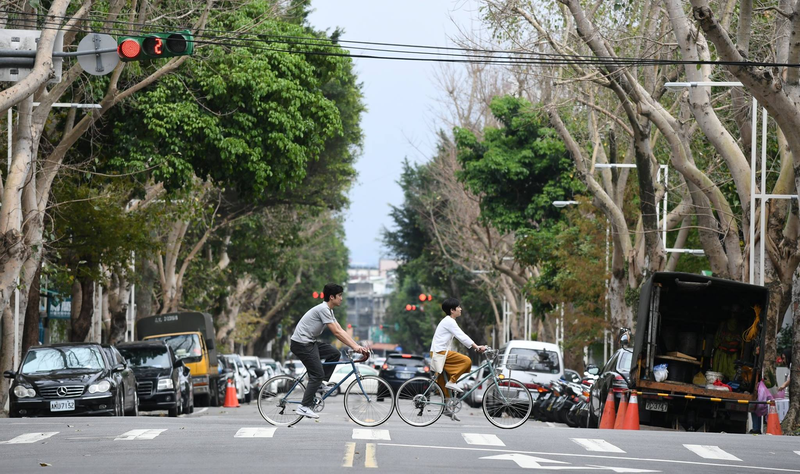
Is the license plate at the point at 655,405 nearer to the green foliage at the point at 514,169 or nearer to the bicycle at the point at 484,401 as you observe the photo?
the bicycle at the point at 484,401

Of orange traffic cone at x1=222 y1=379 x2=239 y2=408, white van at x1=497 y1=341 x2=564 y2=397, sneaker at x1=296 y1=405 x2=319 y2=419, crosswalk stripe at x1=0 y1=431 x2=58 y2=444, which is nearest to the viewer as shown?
crosswalk stripe at x1=0 y1=431 x2=58 y2=444

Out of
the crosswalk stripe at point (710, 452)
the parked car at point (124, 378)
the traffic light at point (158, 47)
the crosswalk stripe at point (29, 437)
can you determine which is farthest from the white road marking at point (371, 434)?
the parked car at point (124, 378)

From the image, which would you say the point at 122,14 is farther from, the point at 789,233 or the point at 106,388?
the point at 789,233

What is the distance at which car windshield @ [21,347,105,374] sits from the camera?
70.4 ft

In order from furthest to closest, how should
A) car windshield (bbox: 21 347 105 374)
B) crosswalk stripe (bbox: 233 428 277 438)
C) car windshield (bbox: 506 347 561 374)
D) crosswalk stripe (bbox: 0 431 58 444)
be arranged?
car windshield (bbox: 506 347 561 374) → car windshield (bbox: 21 347 105 374) → crosswalk stripe (bbox: 233 428 277 438) → crosswalk stripe (bbox: 0 431 58 444)

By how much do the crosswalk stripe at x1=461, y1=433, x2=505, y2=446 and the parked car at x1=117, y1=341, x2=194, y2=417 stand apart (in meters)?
12.2

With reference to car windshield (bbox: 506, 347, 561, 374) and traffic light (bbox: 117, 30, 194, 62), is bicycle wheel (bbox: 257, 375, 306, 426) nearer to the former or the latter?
traffic light (bbox: 117, 30, 194, 62)

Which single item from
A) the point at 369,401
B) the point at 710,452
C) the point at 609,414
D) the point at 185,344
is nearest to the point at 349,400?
the point at 369,401

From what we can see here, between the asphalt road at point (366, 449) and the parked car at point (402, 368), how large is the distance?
19.8m

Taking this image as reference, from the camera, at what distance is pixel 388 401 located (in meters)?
15.2

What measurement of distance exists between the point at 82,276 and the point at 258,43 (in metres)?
7.58

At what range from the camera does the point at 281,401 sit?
15352 mm

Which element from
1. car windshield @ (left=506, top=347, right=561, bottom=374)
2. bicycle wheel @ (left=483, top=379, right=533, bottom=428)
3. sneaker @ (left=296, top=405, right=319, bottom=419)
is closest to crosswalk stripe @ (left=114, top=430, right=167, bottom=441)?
sneaker @ (left=296, top=405, right=319, bottom=419)

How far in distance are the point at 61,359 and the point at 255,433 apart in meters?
8.40
